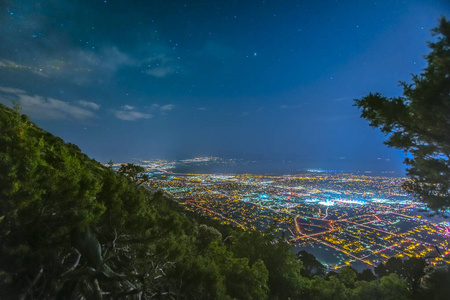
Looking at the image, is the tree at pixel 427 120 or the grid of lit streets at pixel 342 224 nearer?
the tree at pixel 427 120

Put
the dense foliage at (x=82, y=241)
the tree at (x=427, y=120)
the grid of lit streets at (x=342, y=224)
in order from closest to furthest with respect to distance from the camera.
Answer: the dense foliage at (x=82, y=241), the tree at (x=427, y=120), the grid of lit streets at (x=342, y=224)

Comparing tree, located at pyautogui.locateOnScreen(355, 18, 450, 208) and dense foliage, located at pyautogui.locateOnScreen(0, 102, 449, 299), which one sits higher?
tree, located at pyautogui.locateOnScreen(355, 18, 450, 208)

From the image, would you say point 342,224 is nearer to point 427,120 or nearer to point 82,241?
point 427,120

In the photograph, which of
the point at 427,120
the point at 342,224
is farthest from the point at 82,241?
the point at 342,224

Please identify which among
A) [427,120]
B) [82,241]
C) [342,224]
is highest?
[427,120]

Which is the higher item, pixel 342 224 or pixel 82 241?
pixel 82 241

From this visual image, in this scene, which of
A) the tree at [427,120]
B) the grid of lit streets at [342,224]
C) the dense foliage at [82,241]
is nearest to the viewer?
the dense foliage at [82,241]

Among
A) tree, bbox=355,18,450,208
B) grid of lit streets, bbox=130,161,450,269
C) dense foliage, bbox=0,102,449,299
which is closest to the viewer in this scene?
dense foliage, bbox=0,102,449,299

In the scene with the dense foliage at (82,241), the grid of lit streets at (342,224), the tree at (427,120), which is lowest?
the grid of lit streets at (342,224)

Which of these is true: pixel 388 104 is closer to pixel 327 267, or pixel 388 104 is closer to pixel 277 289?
pixel 277 289
